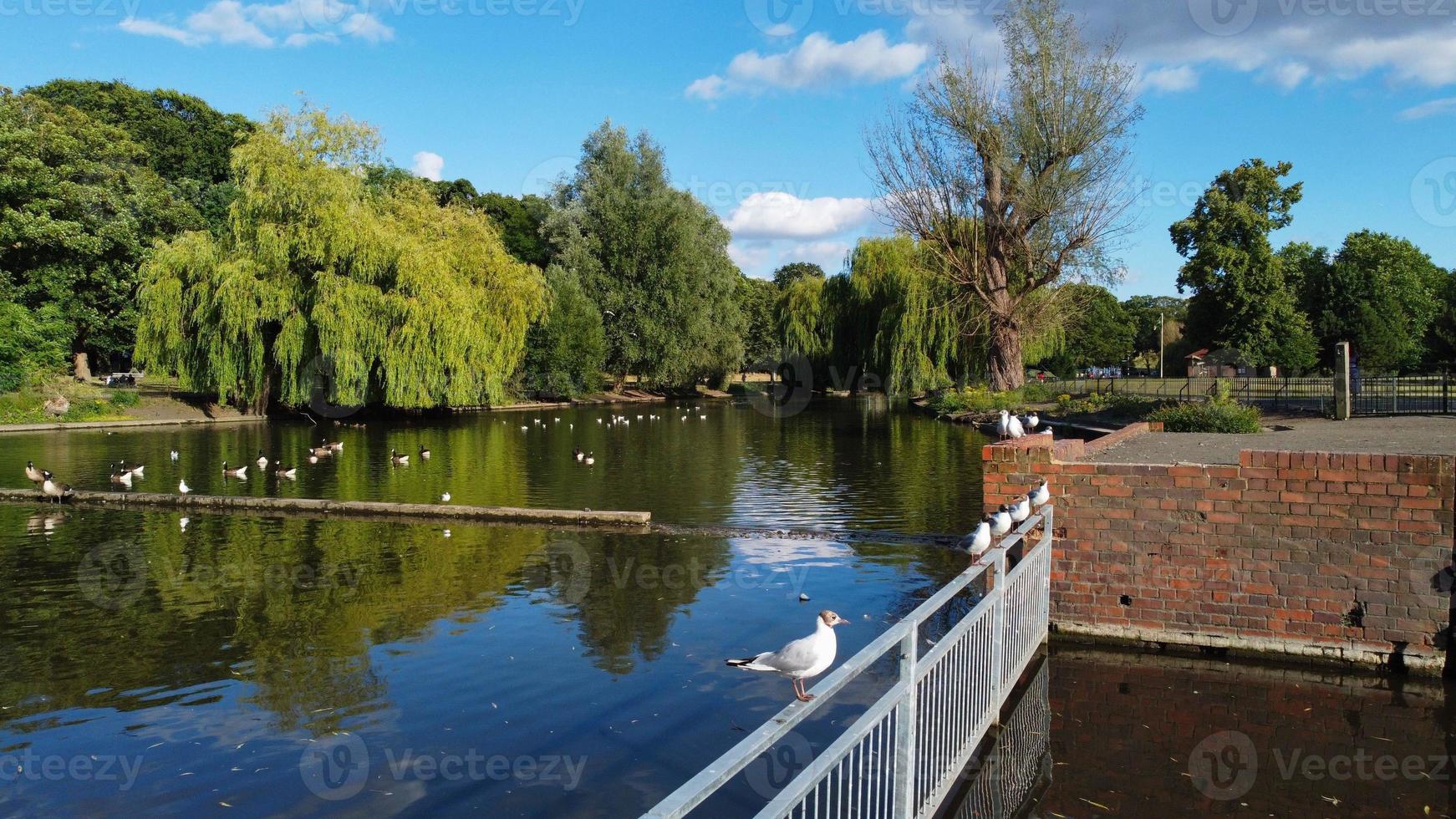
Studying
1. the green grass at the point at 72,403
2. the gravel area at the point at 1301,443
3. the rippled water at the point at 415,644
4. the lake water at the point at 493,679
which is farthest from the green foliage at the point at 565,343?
the gravel area at the point at 1301,443

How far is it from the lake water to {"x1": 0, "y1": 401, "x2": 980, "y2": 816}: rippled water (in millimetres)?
37

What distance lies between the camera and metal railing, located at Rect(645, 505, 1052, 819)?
2828 mm

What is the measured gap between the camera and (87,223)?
137ft

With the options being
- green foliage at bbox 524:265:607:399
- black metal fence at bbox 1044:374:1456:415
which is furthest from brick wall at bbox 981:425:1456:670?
green foliage at bbox 524:265:607:399

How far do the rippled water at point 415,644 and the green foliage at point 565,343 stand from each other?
33526 millimetres

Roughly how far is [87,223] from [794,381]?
4524 centimetres

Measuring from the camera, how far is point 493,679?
7.62 m

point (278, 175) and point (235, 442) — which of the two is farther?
point (278, 175)

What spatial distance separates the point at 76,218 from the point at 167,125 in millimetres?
19450

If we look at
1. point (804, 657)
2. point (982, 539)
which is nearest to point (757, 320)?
point (982, 539)

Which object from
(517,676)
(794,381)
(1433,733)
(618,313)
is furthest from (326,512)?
(794,381)

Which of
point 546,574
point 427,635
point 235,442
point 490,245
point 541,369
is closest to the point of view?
point 427,635

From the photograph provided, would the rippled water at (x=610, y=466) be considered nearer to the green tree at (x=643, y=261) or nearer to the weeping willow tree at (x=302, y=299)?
the weeping willow tree at (x=302, y=299)

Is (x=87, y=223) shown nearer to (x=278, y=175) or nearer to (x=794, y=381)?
(x=278, y=175)
